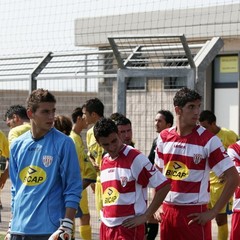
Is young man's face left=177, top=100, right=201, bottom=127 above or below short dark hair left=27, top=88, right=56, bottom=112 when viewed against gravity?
below

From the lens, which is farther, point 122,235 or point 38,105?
point 122,235

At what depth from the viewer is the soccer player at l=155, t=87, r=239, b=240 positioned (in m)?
7.41

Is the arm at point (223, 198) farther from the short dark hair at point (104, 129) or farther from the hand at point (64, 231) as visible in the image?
the hand at point (64, 231)

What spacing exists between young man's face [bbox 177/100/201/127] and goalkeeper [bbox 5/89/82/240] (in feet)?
4.27

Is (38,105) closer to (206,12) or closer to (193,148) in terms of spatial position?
(193,148)

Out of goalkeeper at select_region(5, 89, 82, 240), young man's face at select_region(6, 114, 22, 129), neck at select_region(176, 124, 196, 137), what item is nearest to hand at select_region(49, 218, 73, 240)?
goalkeeper at select_region(5, 89, 82, 240)

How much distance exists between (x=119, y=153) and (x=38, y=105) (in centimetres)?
87

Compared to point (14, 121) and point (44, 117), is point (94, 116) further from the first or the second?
point (44, 117)

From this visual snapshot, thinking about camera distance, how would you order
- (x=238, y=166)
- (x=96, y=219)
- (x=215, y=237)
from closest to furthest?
(x=238, y=166) < (x=215, y=237) < (x=96, y=219)

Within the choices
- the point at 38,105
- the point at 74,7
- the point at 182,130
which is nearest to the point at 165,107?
the point at 74,7

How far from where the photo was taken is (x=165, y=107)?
40.8 ft

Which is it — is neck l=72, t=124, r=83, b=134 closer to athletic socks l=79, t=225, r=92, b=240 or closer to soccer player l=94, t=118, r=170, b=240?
athletic socks l=79, t=225, r=92, b=240

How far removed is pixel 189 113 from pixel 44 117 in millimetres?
1441

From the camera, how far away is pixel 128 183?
23.4 ft
